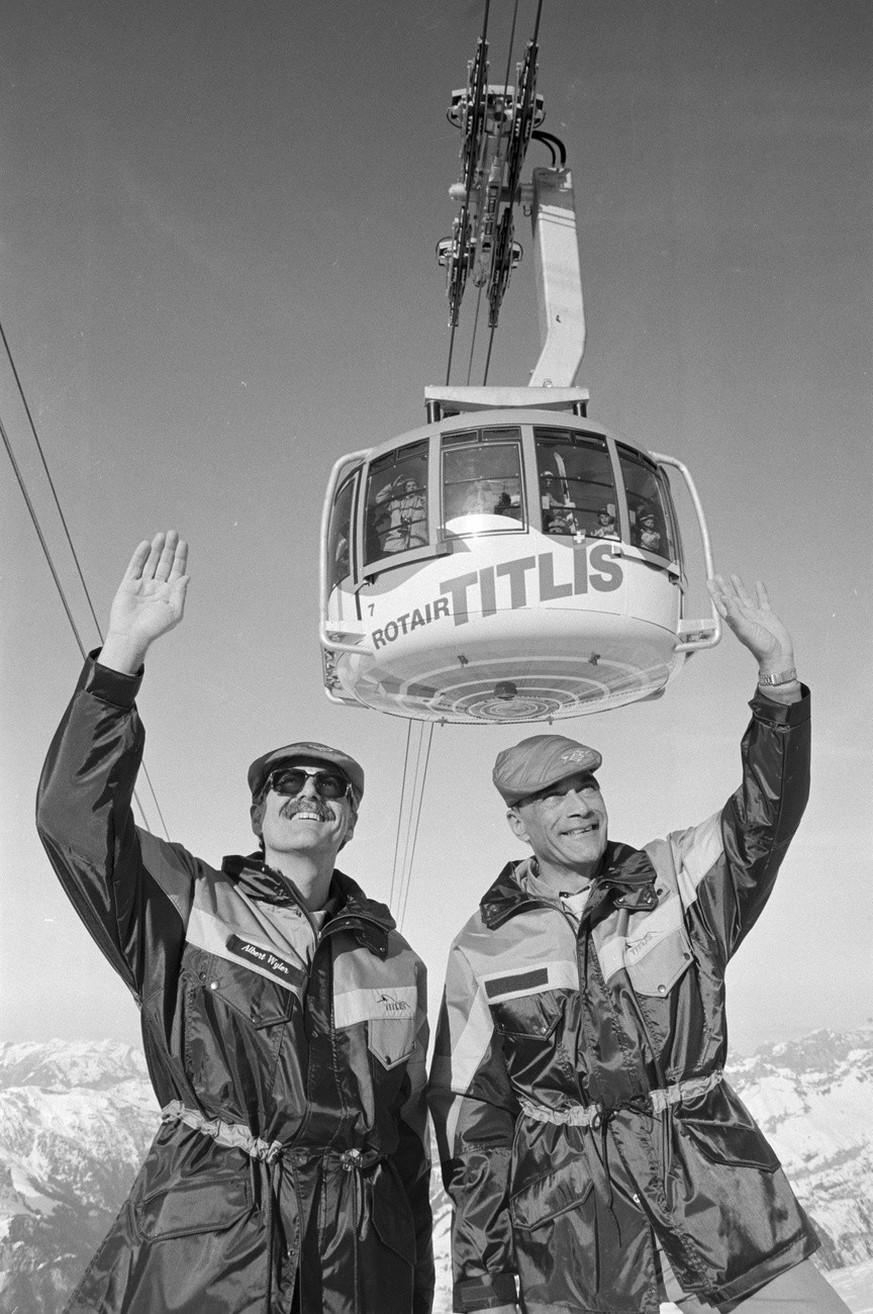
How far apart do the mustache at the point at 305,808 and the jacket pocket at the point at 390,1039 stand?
2.40 ft

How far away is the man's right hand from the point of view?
3146 mm

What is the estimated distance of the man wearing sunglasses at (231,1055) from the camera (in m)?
2.97

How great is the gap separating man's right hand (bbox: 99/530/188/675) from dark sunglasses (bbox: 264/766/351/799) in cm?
82

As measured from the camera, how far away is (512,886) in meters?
3.94

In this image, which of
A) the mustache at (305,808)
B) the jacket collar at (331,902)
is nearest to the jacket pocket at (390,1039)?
the jacket collar at (331,902)

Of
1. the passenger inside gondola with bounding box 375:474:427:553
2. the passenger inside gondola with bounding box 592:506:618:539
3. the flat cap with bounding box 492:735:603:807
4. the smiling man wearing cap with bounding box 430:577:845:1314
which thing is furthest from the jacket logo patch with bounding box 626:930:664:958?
the passenger inside gondola with bounding box 375:474:427:553

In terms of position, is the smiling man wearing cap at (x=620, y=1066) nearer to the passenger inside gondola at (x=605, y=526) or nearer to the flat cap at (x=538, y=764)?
the flat cap at (x=538, y=764)

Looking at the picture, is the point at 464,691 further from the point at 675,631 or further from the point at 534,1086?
the point at 534,1086

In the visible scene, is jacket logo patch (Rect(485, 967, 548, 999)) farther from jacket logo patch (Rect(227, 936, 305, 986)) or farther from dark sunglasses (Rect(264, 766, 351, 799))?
dark sunglasses (Rect(264, 766, 351, 799))

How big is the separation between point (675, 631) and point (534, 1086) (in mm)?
1757

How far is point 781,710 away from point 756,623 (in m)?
0.34

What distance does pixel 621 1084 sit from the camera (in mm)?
3404

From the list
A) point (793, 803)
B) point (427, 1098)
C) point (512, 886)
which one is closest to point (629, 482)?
point (793, 803)

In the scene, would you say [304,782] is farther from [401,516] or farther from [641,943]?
[641,943]
